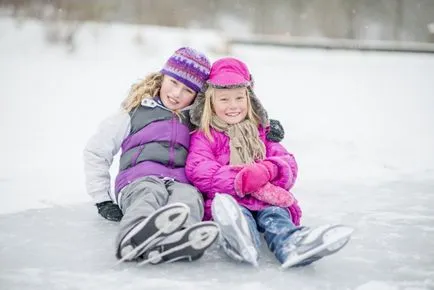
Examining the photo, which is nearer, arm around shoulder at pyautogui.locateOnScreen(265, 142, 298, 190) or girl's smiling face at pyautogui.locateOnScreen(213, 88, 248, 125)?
arm around shoulder at pyautogui.locateOnScreen(265, 142, 298, 190)

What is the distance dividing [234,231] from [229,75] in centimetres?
100

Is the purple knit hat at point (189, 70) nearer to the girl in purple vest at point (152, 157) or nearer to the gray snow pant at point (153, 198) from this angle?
the girl in purple vest at point (152, 157)

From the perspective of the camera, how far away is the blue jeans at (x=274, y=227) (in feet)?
7.27

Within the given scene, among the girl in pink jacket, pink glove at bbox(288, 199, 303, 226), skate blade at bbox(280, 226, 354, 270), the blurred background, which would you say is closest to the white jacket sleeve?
the girl in pink jacket

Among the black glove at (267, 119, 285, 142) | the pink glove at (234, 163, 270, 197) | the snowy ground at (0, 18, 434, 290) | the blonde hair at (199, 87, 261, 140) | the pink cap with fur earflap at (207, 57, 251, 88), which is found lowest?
the snowy ground at (0, 18, 434, 290)

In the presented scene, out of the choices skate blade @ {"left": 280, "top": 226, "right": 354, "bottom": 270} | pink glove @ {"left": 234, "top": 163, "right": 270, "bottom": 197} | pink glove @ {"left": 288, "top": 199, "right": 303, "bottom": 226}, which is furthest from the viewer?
pink glove @ {"left": 288, "top": 199, "right": 303, "bottom": 226}

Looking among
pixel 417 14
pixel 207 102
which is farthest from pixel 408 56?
pixel 207 102

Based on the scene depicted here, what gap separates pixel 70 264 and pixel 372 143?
4.17 metres

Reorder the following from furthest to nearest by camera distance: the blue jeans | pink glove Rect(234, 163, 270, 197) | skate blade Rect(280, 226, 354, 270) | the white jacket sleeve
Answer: the white jacket sleeve → pink glove Rect(234, 163, 270, 197) → the blue jeans → skate blade Rect(280, 226, 354, 270)

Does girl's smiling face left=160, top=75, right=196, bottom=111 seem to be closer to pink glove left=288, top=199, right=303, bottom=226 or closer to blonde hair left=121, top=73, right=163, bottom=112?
blonde hair left=121, top=73, right=163, bottom=112

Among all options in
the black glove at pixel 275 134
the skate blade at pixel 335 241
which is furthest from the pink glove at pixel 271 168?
the skate blade at pixel 335 241

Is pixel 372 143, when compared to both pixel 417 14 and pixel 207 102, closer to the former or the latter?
pixel 207 102

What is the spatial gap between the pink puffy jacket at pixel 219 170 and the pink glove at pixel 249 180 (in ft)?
0.22

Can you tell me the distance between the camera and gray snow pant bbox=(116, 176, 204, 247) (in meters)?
2.17
